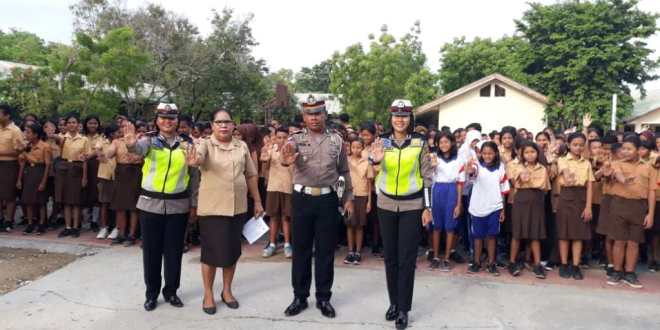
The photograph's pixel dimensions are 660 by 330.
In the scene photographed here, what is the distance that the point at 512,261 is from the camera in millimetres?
6121

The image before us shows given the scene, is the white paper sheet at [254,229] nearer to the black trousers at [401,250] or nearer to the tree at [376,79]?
the black trousers at [401,250]

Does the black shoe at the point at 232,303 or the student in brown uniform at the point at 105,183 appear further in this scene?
the student in brown uniform at the point at 105,183

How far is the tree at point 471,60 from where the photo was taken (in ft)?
95.8

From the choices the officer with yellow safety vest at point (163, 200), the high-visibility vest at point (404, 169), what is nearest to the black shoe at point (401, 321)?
the high-visibility vest at point (404, 169)

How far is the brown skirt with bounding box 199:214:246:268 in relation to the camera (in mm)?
4586

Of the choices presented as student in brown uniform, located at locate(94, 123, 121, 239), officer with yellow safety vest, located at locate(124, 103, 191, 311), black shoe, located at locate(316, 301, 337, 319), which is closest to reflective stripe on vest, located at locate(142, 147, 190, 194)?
officer with yellow safety vest, located at locate(124, 103, 191, 311)

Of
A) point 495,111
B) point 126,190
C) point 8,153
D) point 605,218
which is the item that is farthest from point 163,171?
point 495,111

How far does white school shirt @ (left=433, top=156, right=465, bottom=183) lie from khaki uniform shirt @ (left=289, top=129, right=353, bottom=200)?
203cm

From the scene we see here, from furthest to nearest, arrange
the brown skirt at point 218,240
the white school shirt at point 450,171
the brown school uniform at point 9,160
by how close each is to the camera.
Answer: the brown school uniform at point 9,160, the white school shirt at point 450,171, the brown skirt at point 218,240

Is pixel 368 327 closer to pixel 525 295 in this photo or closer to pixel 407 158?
pixel 407 158

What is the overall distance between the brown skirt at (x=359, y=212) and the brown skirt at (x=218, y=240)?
2.22 metres

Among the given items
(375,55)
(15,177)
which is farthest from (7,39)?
(15,177)

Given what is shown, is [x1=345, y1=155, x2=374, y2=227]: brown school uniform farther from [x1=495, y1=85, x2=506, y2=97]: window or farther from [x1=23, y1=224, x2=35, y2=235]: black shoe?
[x1=495, y1=85, x2=506, y2=97]: window

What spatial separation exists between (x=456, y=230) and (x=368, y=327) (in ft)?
8.16
